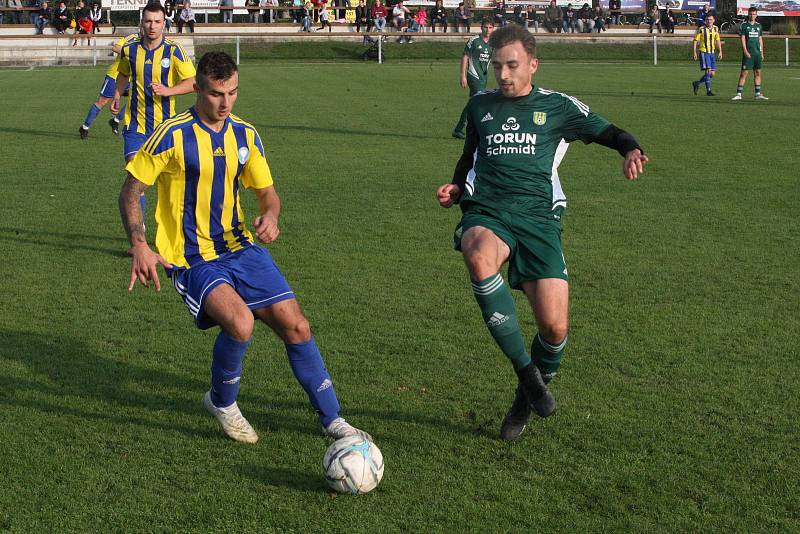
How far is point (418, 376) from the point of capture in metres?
6.20

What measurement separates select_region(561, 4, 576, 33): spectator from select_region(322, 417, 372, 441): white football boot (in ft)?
156

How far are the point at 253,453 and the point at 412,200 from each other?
730 cm

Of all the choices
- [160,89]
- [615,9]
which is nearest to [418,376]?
[160,89]

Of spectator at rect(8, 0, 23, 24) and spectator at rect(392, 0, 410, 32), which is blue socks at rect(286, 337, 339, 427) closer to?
spectator at rect(392, 0, 410, 32)

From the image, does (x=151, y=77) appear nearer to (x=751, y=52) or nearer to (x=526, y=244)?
(x=526, y=244)

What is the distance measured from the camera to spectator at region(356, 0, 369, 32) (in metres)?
48.6

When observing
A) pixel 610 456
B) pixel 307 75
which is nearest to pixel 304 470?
pixel 610 456

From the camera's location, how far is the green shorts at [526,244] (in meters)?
5.35

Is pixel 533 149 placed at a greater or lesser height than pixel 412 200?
greater

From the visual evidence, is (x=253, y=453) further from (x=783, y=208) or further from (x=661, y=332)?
(x=783, y=208)

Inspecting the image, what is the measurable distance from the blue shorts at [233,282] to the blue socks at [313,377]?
261 millimetres

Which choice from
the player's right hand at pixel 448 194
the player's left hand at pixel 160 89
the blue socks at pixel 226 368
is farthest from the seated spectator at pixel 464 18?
the blue socks at pixel 226 368

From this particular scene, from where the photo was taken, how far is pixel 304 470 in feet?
16.1

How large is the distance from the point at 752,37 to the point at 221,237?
74.8 ft
